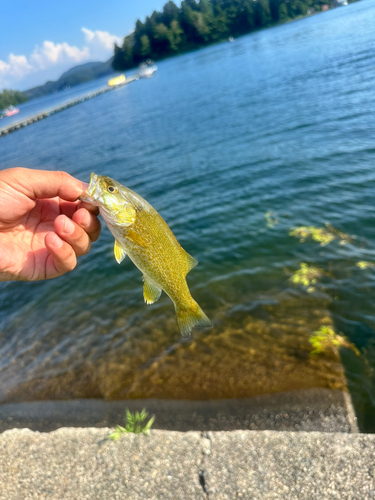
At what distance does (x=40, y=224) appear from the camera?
414 centimetres

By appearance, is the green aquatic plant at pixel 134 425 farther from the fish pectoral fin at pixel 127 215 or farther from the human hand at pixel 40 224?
the fish pectoral fin at pixel 127 215

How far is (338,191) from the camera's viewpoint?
11.4 m

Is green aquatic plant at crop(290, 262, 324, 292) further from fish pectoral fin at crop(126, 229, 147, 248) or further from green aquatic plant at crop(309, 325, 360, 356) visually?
fish pectoral fin at crop(126, 229, 147, 248)

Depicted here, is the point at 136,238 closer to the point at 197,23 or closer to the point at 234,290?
the point at 234,290

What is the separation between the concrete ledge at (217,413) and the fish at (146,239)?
3.20m

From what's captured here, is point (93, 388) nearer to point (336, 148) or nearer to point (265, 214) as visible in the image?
point (265, 214)

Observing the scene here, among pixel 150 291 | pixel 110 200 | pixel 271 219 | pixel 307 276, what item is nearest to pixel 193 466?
pixel 150 291

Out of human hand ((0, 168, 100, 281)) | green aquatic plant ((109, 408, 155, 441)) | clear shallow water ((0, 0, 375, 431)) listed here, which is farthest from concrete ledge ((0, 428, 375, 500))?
human hand ((0, 168, 100, 281))

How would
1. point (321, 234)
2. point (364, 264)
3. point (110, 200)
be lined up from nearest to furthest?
point (110, 200) < point (364, 264) < point (321, 234)

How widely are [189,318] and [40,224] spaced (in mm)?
2336

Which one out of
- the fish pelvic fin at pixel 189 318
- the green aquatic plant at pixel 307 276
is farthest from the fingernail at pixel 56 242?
the green aquatic plant at pixel 307 276

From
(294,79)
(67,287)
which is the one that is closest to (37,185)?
(67,287)

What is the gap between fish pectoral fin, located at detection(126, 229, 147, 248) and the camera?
292 centimetres

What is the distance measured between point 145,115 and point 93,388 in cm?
3592
